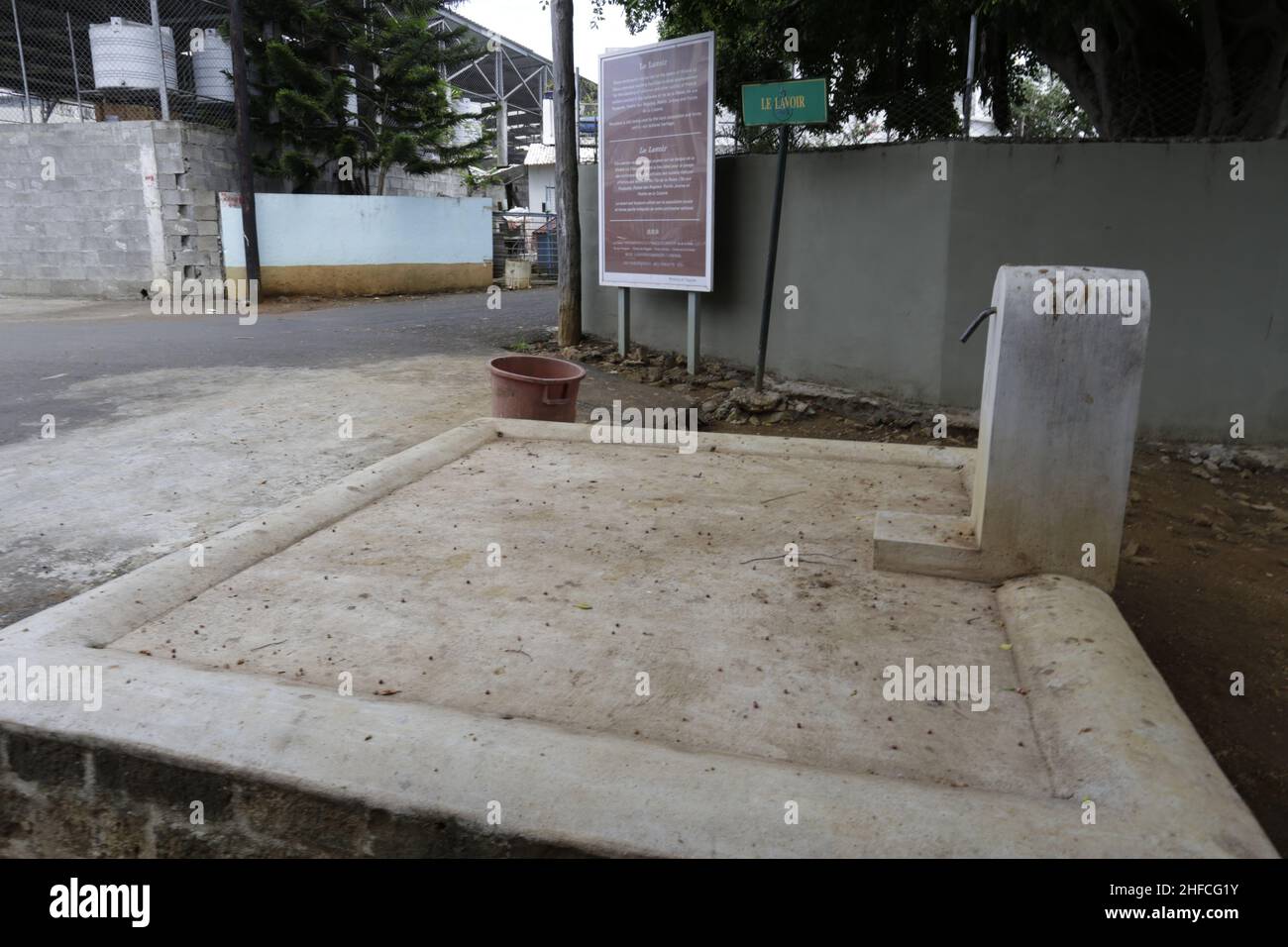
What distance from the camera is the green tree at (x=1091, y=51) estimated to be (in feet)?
23.7

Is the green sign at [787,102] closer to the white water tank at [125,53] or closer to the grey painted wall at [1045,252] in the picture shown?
the grey painted wall at [1045,252]

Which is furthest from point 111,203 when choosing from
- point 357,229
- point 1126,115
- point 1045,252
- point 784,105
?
point 1126,115

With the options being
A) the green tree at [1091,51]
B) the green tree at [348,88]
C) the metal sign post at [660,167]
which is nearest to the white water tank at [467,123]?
the green tree at [348,88]

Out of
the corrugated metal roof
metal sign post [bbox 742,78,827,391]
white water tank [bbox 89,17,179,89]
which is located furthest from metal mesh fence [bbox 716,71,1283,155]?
the corrugated metal roof

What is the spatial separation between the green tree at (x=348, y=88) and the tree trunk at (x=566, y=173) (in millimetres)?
7469

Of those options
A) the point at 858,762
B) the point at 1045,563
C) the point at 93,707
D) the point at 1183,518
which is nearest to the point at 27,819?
the point at 93,707

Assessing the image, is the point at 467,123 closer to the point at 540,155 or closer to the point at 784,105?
the point at 540,155

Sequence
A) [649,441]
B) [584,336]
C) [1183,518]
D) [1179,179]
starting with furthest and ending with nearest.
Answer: [584,336], [1179,179], [1183,518], [649,441]

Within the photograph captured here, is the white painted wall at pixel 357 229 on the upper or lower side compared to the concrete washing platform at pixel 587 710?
upper

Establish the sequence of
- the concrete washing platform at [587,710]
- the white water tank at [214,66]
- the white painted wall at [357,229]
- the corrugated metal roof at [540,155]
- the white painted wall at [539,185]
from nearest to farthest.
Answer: the concrete washing platform at [587,710], the white painted wall at [357,229], the white water tank at [214,66], the corrugated metal roof at [540,155], the white painted wall at [539,185]

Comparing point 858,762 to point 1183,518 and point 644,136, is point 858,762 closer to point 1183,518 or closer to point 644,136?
point 1183,518

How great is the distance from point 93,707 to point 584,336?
363 inches

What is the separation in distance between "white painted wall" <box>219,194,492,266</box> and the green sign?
11357 millimetres

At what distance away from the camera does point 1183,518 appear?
5.77 meters
